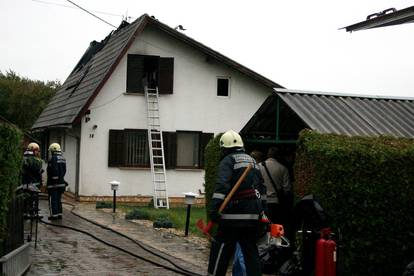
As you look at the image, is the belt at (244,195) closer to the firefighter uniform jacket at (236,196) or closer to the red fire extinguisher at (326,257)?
the firefighter uniform jacket at (236,196)

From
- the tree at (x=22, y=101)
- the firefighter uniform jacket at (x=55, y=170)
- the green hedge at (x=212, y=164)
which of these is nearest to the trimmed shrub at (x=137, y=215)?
the firefighter uniform jacket at (x=55, y=170)

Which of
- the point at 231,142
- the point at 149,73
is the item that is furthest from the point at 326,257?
the point at 149,73

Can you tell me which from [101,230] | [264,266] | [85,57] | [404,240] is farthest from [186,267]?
[85,57]

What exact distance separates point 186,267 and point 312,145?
2.92 m

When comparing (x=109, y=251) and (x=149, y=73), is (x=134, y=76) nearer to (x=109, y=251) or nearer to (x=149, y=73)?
(x=149, y=73)

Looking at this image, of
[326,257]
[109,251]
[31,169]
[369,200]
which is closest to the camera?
[326,257]

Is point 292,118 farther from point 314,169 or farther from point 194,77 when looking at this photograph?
point 194,77

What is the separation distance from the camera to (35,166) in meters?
14.4

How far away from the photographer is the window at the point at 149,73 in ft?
75.8

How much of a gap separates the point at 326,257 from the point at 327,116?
356 cm

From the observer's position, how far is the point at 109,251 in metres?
11.6

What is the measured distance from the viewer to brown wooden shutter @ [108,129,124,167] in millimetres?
22625

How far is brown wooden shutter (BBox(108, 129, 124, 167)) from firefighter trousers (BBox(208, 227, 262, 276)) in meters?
15.2

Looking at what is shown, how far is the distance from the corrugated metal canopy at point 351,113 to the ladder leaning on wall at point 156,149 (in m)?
11.0
